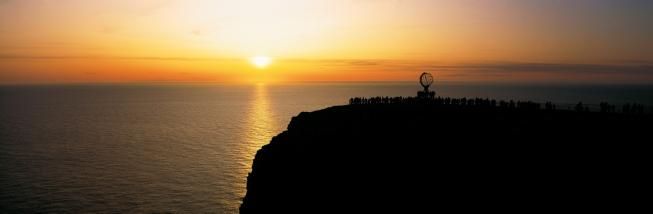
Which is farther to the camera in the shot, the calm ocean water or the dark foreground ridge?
the calm ocean water

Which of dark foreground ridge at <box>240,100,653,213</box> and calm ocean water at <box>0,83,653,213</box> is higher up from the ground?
dark foreground ridge at <box>240,100,653,213</box>

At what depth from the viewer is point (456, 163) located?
83.4 feet

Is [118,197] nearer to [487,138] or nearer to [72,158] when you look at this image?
[72,158]

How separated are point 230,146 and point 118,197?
3422 centimetres

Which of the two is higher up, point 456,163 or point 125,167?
point 456,163

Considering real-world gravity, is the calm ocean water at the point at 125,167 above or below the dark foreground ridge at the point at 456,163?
below

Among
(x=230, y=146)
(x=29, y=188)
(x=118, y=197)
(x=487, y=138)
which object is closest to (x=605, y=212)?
(x=487, y=138)

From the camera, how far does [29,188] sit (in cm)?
4906

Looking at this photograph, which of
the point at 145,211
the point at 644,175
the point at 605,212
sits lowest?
the point at 145,211

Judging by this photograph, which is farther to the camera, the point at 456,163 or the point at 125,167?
the point at 125,167

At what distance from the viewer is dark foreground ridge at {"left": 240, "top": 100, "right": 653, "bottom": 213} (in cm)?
2147

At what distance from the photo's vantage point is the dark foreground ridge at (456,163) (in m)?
21.5

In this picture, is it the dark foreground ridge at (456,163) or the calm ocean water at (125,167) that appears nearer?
the dark foreground ridge at (456,163)

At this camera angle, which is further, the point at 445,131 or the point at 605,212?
the point at 445,131
